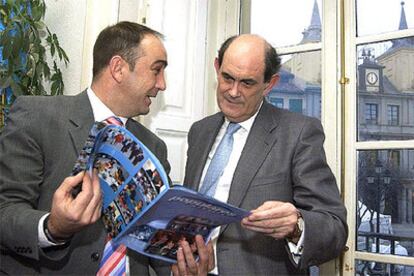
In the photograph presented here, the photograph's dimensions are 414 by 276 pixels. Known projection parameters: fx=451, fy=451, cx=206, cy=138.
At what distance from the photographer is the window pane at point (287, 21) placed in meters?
2.22

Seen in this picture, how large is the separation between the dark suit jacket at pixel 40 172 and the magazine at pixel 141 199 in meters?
0.19

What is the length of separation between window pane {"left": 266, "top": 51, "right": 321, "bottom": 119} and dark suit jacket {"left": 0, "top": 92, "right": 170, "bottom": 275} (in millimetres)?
1189

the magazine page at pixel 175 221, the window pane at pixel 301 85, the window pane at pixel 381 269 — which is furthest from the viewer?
the window pane at pixel 301 85

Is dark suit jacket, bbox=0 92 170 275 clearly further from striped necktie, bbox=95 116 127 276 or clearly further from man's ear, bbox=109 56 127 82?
man's ear, bbox=109 56 127 82

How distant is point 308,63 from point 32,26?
133 centimetres

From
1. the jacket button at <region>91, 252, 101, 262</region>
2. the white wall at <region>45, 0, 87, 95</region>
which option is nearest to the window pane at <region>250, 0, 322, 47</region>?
the white wall at <region>45, 0, 87, 95</region>

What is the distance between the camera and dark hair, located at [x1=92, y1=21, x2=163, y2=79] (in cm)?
145

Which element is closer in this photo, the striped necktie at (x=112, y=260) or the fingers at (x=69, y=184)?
the fingers at (x=69, y=184)

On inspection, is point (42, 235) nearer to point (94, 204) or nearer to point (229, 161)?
point (94, 204)

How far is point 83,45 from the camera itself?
2.18 meters

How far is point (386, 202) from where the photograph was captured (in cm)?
193

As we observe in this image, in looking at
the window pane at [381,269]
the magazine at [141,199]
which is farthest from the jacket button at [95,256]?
the window pane at [381,269]

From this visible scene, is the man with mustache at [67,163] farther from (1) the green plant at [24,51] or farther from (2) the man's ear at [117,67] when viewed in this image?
(1) the green plant at [24,51]

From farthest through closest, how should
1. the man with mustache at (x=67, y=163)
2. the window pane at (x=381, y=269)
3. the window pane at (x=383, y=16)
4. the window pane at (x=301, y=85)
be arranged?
the window pane at (x=301, y=85) < the window pane at (x=383, y=16) < the window pane at (x=381, y=269) < the man with mustache at (x=67, y=163)
